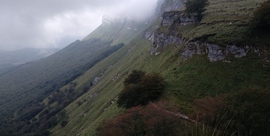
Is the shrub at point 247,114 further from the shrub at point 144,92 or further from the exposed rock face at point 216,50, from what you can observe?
the shrub at point 144,92

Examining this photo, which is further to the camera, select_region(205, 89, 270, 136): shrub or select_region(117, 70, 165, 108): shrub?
select_region(117, 70, 165, 108): shrub

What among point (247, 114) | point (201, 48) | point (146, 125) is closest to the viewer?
point (247, 114)

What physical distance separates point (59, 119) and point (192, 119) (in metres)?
150

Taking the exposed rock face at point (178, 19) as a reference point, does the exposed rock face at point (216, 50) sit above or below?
below

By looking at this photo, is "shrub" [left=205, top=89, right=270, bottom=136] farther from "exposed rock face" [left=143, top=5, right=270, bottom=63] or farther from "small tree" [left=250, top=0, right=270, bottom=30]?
"small tree" [left=250, top=0, right=270, bottom=30]

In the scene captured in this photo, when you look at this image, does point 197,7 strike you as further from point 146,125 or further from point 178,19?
point 146,125

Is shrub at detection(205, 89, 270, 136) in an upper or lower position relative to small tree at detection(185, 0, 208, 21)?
lower

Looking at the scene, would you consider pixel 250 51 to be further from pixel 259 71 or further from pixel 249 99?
pixel 249 99

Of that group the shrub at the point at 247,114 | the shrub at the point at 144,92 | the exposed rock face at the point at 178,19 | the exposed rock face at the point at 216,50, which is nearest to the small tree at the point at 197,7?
the exposed rock face at the point at 178,19

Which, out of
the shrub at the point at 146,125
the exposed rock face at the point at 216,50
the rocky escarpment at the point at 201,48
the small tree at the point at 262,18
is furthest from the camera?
the exposed rock face at the point at 216,50

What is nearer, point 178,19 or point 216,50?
point 216,50

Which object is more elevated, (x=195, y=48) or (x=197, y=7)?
(x=197, y=7)

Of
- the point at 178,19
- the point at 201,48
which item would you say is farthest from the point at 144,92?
the point at 178,19

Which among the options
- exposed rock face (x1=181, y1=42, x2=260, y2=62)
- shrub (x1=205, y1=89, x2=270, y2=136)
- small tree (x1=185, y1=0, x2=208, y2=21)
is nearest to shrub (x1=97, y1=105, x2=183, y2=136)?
shrub (x1=205, y1=89, x2=270, y2=136)
